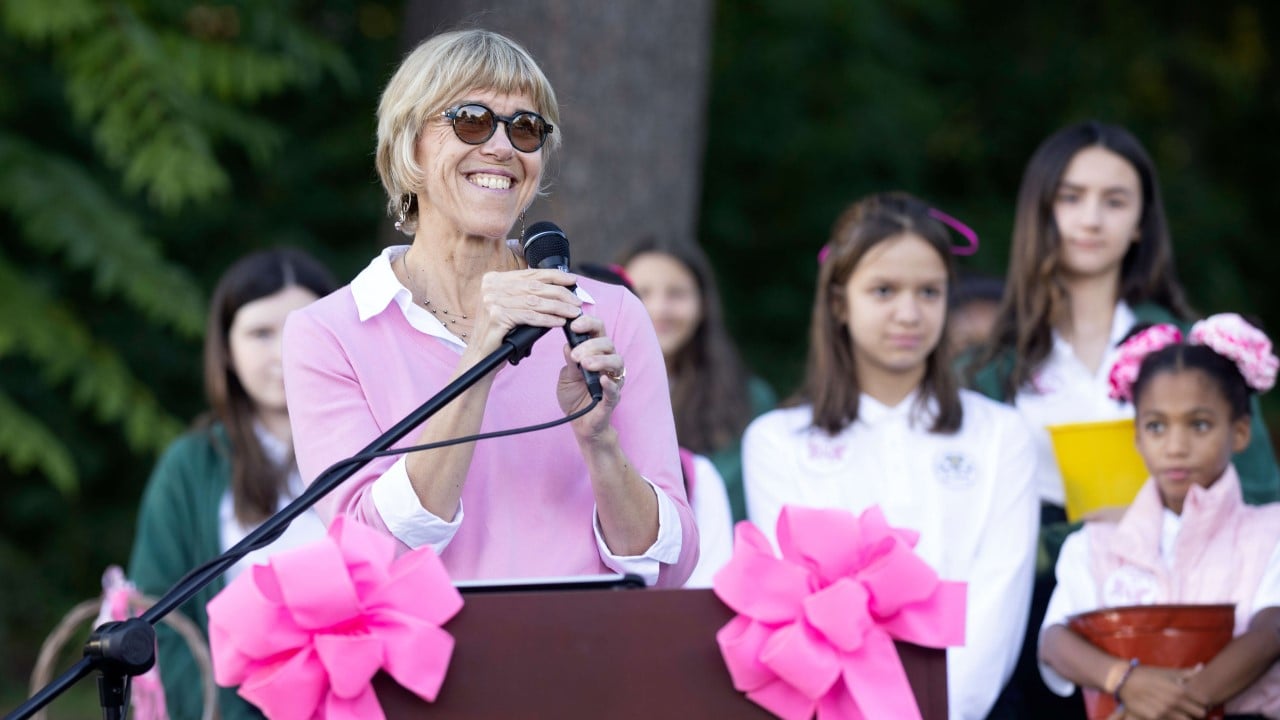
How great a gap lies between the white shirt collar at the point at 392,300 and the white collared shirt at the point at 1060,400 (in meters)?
1.94

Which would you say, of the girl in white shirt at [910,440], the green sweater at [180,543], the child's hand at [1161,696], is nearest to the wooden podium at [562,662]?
the child's hand at [1161,696]

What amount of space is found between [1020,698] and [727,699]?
2.01 metres

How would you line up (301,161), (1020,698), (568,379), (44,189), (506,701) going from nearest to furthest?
(506,701) < (568,379) < (1020,698) < (44,189) < (301,161)

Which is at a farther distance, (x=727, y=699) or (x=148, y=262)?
(x=148, y=262)

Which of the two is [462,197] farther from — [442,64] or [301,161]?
[301,161]

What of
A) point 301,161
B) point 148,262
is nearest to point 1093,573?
point 148,262

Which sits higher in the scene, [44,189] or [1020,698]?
[44,189]

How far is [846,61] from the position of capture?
852 cm

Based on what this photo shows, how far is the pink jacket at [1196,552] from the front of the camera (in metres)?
3.24

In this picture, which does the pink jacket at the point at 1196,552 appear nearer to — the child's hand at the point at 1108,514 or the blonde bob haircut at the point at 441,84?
the child's hand at the point at 1108,514

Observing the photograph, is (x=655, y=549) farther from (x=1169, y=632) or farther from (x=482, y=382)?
A: (x=1169, y=632)

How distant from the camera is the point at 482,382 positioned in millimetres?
2115

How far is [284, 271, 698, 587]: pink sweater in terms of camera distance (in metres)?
2.24

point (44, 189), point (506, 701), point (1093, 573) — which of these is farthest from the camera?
point (44, 189)
